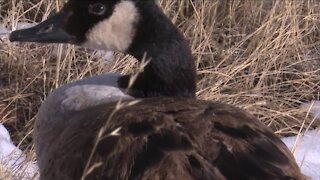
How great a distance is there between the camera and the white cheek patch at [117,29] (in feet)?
10.5

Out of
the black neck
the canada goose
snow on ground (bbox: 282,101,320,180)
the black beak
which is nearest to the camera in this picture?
the canada goose

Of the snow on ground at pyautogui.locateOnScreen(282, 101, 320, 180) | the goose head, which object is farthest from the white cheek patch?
the snow on ground at pyautogui.locateOnScreen(282, 101, 320, 180)

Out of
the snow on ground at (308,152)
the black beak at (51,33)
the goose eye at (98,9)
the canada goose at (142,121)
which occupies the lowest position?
the snow on ground at (308,152)

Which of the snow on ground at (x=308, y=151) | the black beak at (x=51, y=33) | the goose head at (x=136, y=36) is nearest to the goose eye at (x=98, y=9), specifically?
the goose head at (x=136, y=36)

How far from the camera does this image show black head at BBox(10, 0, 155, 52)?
3.22 metres

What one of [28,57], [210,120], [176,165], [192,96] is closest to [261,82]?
[28,57]

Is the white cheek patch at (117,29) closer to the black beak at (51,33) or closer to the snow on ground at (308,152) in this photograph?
the black beak at (51,33)

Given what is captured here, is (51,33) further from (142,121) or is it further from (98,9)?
(142,121)

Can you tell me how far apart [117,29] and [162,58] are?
0.23 m

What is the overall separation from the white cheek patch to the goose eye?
0.04m

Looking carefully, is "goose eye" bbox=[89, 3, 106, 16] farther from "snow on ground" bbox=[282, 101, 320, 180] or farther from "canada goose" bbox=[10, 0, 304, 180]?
"snow on ground" bbox=[282, 101, 320, 180]

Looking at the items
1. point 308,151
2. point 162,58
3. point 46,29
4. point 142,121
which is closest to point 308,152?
point 308,151

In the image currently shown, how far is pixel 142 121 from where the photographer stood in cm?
271

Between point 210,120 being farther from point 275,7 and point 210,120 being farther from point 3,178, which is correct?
point 275,7
